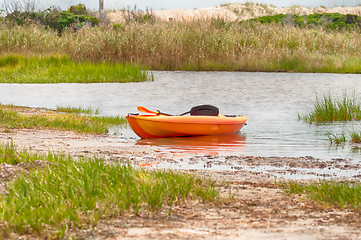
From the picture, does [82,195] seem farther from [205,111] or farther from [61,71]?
[61,71]

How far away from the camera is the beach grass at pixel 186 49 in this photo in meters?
29.1

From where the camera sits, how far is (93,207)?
4.86 m

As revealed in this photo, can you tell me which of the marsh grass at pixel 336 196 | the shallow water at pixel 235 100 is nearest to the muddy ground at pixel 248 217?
the marsh grass at pixel 336 196

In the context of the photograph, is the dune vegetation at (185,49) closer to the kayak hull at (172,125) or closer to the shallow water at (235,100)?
the shallow water at (235,100)

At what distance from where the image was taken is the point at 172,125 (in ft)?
40.7

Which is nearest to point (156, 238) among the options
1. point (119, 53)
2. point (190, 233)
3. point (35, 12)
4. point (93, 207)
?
point (190, 233)

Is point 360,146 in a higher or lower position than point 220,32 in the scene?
lower

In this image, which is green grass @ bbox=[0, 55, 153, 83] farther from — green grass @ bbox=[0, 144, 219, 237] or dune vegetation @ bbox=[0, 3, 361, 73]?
green grass @ bbox=[0, 144, 219, 237]

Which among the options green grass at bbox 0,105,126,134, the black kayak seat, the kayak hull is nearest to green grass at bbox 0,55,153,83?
green grass at bbox 0,105,126,134

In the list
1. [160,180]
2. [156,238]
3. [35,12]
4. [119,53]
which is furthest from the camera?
[35,12]

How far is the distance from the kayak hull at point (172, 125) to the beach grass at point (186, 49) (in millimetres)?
16284

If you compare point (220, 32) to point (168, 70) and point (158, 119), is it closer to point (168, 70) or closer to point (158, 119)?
point (168, 70)

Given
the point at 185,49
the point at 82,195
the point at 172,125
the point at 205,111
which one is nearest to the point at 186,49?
the point at 185,49

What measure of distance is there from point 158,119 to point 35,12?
33.7 metres
